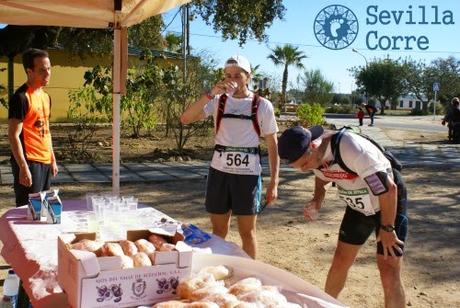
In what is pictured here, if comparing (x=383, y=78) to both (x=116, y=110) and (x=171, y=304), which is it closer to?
(x=116, y=110)

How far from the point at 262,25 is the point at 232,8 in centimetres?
181

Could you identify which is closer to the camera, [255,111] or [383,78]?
[255,111]

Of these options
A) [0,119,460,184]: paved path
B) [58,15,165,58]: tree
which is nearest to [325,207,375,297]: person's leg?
[0,119,460,184]: paved path

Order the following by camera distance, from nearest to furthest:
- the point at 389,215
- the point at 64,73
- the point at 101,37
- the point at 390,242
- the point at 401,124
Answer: the point at 389,215, the point at 390,242, the point at 101,37, the point at 64,73, the point at 401,124

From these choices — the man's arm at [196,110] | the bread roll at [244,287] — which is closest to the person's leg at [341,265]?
the man's arm at [196,110]

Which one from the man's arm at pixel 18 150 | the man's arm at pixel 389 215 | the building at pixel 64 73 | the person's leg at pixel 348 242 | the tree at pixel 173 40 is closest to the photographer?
the man's arm at pixel 389 215

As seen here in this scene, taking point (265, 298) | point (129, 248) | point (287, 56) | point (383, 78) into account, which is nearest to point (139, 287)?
point (129, 248)

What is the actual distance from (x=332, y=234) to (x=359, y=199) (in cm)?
321

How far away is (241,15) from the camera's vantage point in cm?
1456

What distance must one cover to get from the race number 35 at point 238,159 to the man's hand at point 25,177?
4.92ft

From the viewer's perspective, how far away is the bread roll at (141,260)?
1.94 metres

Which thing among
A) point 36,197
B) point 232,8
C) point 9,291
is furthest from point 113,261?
point 232,8

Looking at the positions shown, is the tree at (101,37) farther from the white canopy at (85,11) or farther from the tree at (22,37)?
the white canopy at (85,11)

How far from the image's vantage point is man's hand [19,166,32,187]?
12.9ft
